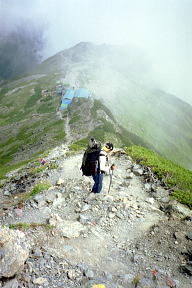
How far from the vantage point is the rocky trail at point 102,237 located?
9.16 m

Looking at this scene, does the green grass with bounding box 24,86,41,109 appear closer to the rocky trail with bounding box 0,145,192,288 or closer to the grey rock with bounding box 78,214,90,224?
the rocky trail with bounding box 0,145,192,288

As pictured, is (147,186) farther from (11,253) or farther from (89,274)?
(11,253)

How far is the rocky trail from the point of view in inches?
360

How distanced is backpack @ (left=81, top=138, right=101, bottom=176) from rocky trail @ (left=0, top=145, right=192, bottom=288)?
6.61 feet

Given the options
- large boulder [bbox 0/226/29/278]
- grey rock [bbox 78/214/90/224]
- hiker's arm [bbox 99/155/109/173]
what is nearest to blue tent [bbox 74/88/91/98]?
hiker's arm [bbox 99/155/109/173]

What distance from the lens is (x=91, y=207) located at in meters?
15.0

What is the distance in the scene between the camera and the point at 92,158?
14.8m

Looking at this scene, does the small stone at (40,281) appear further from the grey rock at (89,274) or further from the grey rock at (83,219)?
the grey rock at (83,219)

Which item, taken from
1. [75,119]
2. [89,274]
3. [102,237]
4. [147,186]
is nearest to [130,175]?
[147,186]

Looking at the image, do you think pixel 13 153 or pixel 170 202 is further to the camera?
pixel 13 153

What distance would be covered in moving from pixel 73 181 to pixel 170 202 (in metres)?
6.71

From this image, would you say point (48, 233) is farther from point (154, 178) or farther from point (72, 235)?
point (154, 178)

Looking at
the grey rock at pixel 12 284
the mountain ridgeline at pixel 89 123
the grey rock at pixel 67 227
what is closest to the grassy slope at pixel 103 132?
the mountain ridgeline at pixel 89 123

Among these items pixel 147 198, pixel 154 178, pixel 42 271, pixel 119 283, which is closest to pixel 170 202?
pixel 147 198
